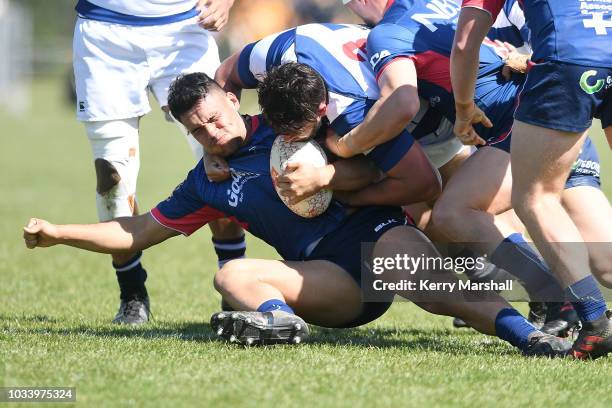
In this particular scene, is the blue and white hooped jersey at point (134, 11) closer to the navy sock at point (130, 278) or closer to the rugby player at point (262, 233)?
the rugby player at point (262, 233)

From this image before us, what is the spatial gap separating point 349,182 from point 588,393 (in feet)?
5.42

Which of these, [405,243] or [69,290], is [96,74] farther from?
[405,243]

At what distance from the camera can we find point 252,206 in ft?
17.0

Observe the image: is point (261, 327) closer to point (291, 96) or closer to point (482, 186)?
point (291, 96)

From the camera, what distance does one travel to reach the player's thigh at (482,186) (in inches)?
199

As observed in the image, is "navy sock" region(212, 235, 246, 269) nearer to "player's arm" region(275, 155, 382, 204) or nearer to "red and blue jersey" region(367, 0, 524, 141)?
"player's arm" region(275, 155, 382, 204)

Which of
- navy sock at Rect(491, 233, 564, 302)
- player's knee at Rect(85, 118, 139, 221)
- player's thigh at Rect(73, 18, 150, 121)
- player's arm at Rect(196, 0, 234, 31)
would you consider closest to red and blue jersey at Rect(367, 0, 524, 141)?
navy sock at Rect(491, 233, 564, 302)

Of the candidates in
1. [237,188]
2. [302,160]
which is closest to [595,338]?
[302,160]

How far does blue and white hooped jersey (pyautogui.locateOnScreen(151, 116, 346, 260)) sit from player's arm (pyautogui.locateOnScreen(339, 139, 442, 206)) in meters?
0.22

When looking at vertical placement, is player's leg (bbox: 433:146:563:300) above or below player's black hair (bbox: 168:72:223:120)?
below

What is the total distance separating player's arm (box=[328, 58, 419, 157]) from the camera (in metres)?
4.72

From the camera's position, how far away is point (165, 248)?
10148mm

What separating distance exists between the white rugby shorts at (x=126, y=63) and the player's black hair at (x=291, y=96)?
5.17 ft

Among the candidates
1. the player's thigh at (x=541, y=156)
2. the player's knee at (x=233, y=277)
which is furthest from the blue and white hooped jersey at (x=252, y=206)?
the player's thigh at (x=541, y=156)
